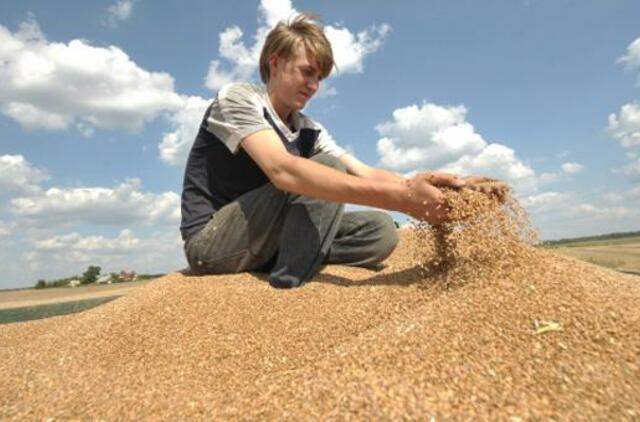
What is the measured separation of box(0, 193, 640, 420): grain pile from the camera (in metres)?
1.38

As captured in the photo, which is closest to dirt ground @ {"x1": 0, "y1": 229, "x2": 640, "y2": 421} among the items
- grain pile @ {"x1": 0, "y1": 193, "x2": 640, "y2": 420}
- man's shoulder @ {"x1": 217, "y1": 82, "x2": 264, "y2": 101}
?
grain pile @ {"x1": 0, "y1": 193, "x2": 640, "y2": 420}

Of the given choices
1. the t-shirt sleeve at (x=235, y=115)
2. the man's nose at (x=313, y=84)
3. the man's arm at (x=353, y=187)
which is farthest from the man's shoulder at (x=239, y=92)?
the man's arm at (x=353, y=187)

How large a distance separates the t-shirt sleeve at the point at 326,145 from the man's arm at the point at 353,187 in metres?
1.04

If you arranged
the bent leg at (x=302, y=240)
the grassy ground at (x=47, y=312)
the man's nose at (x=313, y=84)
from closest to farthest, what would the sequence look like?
the bent leg at (x=302, y=240)
the man's nose at (x=313, y=84)
the grassy ground at (x=47, y=312)

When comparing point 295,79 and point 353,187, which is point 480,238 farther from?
point 295,79

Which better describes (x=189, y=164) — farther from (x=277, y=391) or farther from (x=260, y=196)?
(x=277, y=391)

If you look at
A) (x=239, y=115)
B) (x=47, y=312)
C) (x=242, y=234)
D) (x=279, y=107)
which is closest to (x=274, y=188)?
(x=242, y=234)

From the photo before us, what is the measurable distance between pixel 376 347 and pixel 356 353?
0.23 ft

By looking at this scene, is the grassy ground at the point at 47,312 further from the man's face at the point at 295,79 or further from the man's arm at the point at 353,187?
the man's arm at the point at 353,187

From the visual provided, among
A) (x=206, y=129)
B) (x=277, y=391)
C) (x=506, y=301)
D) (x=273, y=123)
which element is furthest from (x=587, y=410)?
(x=206, y=129)

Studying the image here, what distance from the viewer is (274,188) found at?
282cm

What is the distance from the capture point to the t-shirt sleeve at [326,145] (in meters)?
3.53

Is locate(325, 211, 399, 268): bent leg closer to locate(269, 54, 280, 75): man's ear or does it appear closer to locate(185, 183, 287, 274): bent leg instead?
locate(185, 183, 287, 274): bent leg

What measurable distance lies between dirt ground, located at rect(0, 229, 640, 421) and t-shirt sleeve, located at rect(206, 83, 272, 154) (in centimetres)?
83
